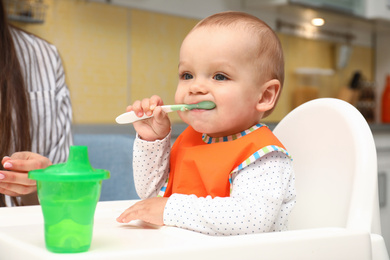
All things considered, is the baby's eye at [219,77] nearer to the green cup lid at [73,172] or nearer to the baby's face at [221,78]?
the baby's face at [221,78]

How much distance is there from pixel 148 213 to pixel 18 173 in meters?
0.37

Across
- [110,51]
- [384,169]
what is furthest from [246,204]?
[384,169]

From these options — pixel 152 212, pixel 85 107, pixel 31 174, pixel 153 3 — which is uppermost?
pixel 153 3

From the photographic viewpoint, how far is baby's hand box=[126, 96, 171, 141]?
79cm

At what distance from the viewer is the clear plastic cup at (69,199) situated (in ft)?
1.56

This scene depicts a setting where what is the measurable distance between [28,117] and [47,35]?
2.96 ft

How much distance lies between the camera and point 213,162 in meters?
0.79

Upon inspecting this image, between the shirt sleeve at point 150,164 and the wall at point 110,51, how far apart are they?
145 centimetres

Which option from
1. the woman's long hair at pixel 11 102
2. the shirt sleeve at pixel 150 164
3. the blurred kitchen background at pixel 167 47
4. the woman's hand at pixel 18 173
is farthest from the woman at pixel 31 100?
the blurred kitchen background at pixel 167 47

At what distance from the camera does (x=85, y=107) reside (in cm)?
235

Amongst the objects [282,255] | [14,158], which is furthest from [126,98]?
[282,255]

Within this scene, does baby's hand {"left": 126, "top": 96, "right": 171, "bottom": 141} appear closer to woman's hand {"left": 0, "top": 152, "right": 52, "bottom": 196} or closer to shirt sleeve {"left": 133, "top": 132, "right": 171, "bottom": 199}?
shirt sleeve {"left": 133, "top": 132, "right": 171, "bottom": 199}

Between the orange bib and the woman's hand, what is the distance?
0.98ft

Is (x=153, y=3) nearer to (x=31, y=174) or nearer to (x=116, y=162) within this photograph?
(x=116, y=162)
